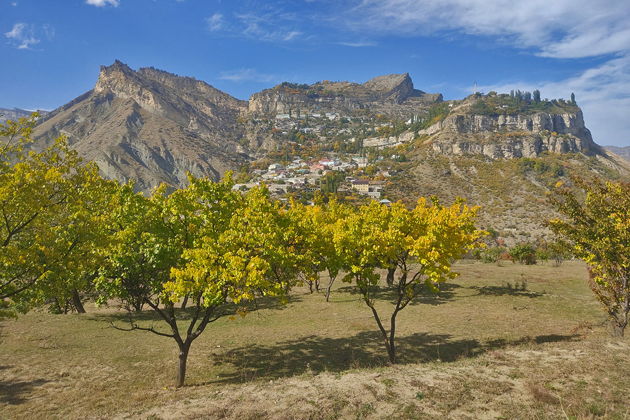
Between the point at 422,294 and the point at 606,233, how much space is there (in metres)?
21.0

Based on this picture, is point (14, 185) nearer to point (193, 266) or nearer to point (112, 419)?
point (193, 266)

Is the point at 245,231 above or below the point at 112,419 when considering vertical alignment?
above

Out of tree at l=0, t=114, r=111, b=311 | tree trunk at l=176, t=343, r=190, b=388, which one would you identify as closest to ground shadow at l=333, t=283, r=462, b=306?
tree trunk at l=176, t=343, r=190, b=388

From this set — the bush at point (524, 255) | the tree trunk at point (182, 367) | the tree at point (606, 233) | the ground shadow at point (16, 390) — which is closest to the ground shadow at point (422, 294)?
the tree at point (606, 233)

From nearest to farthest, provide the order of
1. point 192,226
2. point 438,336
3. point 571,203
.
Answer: point 192,226
point 571,203
point 438,336

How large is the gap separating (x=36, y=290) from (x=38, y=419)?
14.9 feet

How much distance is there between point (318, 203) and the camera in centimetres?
4416

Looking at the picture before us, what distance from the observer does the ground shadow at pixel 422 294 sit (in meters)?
32.2

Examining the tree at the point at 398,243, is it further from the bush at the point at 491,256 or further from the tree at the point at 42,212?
the bush at the point at 491,256

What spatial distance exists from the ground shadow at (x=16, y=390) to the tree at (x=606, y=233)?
80.3ft

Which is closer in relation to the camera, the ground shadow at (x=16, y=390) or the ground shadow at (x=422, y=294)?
the ground shadow at (x=16, y=390)

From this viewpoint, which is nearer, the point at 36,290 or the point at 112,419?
the point at 112,419

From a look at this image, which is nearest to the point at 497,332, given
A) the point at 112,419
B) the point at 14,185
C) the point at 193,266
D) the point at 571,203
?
the point at 571,203

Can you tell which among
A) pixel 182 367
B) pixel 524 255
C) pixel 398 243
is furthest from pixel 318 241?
pixel 524 255
